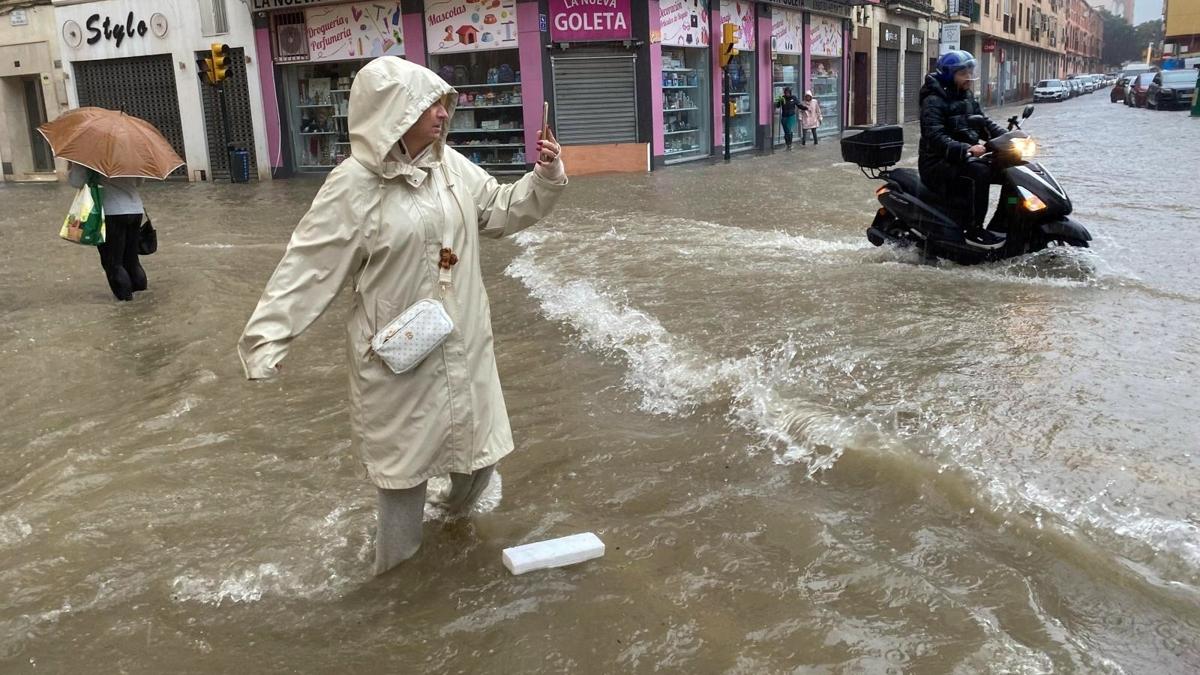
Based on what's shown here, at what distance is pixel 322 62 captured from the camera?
22062 millimetres

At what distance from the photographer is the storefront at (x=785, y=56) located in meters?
25.9

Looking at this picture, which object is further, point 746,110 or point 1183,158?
point 746,110

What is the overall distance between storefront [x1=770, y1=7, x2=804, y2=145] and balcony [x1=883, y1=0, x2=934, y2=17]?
8.66 metres

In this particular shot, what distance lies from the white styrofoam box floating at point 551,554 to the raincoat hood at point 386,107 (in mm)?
1363

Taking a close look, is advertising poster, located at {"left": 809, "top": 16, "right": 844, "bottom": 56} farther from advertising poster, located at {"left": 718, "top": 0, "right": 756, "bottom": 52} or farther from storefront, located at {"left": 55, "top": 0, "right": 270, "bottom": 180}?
storefront, located at {"left": 55, "top": 0, "right": 270, "bottom": 180}

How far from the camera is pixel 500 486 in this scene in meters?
4.22

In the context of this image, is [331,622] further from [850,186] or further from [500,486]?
[850,186]

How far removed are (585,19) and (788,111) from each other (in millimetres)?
7758

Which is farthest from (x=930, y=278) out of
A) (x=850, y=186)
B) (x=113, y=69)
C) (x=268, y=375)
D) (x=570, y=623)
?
(x=113, y=69)

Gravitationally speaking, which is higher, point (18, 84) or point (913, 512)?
point (18, 84)

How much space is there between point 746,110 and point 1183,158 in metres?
11.2

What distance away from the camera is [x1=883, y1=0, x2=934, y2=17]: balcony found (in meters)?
34.8

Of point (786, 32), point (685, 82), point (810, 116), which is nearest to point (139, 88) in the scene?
point (685, 82)

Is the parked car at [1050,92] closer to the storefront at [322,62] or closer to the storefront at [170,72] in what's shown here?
the storefront at [322,62]
